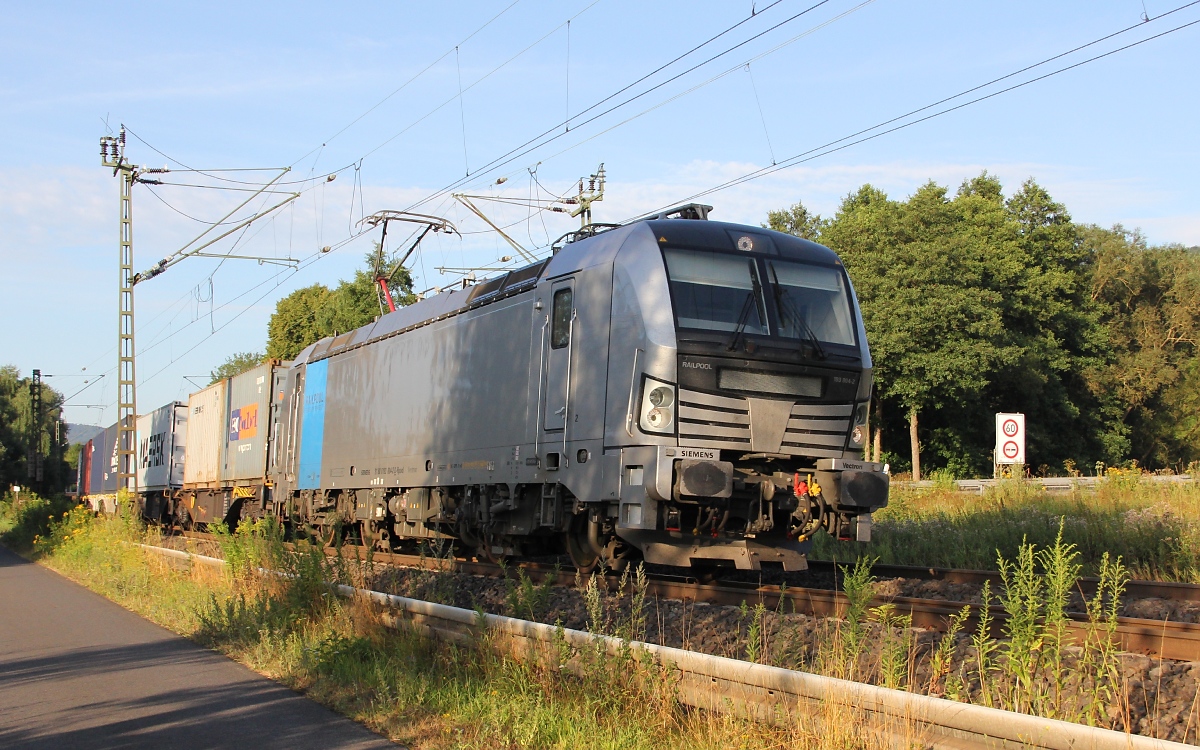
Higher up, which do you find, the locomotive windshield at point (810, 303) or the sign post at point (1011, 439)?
the locomotive windshield at point (810, 303)

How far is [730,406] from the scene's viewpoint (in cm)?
1003

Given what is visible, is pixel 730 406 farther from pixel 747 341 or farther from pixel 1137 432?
pixel 1137 432

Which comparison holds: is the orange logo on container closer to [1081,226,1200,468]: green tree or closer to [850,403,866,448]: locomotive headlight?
[850,403,866,448]: locomotive headlight

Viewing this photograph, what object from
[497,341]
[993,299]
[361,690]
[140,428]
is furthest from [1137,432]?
[361,690]

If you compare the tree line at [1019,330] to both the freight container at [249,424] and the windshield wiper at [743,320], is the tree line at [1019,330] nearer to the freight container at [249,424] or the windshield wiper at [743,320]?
the freight container at [249,424]

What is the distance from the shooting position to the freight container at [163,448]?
31.7 m

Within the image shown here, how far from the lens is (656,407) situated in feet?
32.5

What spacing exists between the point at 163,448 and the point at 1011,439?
1008 inches

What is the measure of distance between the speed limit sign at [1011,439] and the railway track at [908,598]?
21.2ft

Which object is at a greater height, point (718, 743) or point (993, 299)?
point (993, 299)

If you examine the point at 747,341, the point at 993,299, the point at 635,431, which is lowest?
the point at 635,431

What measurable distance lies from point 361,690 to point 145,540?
14.6 meters

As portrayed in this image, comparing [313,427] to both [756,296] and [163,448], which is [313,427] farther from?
[163,448]

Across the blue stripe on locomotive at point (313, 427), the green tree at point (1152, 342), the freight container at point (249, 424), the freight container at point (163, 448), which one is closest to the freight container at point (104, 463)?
the freight container at point (163, 448)
